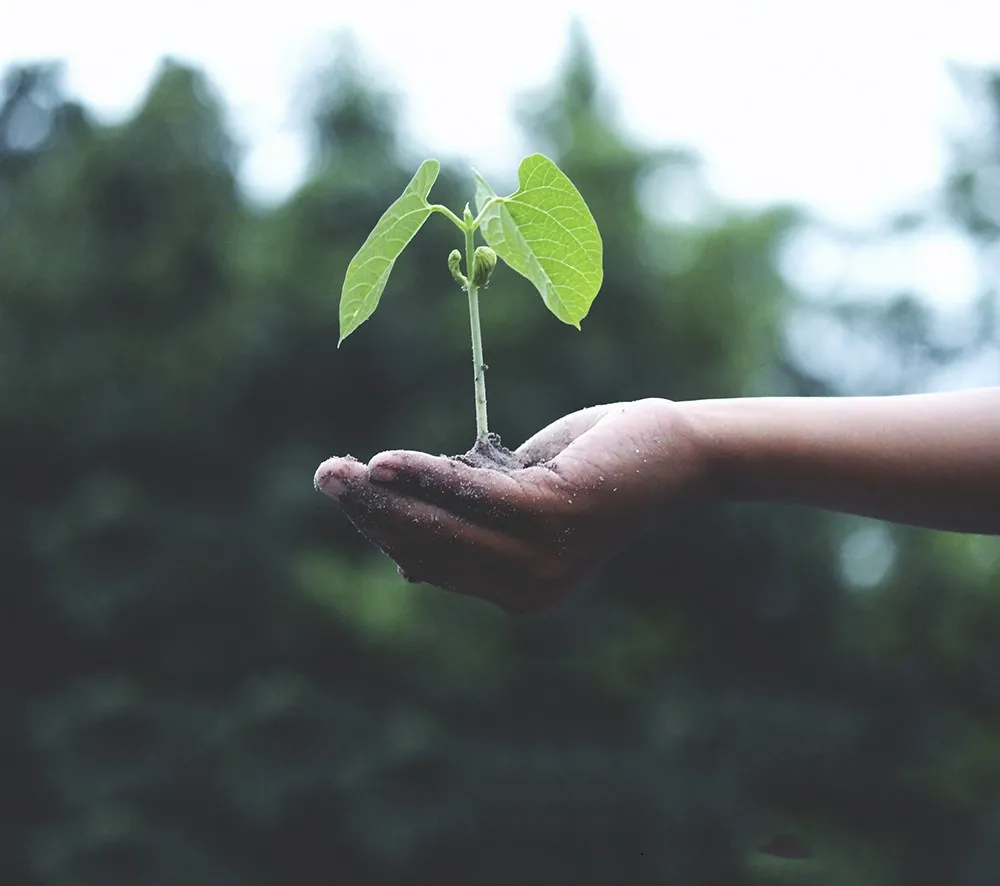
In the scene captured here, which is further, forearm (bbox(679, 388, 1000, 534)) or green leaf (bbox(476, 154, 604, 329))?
green leaf (bbox(476, 154, 604, 329))

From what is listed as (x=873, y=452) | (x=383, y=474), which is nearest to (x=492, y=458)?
(x=383, y=474)

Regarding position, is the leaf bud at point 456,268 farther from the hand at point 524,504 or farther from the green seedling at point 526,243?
the hand at point 524,504

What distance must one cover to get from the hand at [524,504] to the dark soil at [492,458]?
0.06 meters

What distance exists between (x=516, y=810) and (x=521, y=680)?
0.87 m

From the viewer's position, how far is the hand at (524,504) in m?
1.35

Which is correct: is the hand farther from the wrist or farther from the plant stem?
the plant stem

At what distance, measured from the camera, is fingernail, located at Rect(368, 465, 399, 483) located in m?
1.33

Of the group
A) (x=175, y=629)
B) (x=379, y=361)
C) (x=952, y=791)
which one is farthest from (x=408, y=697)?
(x=952, y=791)

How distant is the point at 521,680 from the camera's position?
7.92 m

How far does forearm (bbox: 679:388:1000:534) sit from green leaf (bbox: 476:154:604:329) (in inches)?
9.5

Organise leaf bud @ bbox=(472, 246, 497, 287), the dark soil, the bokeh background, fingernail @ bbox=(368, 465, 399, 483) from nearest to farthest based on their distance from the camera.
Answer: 1. fingernail @ bbox=(368, 465, 399, 483)
2. the dark soil
3. leaf bud @ bbox=(472, 246, 497, 287)
4. the bokeh background

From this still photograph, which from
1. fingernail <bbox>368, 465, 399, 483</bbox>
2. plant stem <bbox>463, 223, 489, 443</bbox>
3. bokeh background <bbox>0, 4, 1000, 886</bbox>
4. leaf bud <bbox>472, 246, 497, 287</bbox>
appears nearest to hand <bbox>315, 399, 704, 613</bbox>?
fingernail <bbox>368, 465, 399, 483</bbox>

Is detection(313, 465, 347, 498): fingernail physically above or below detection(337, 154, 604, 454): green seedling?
below

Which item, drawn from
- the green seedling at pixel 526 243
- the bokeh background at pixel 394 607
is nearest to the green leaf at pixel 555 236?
the green seedling at pixel 526 243
